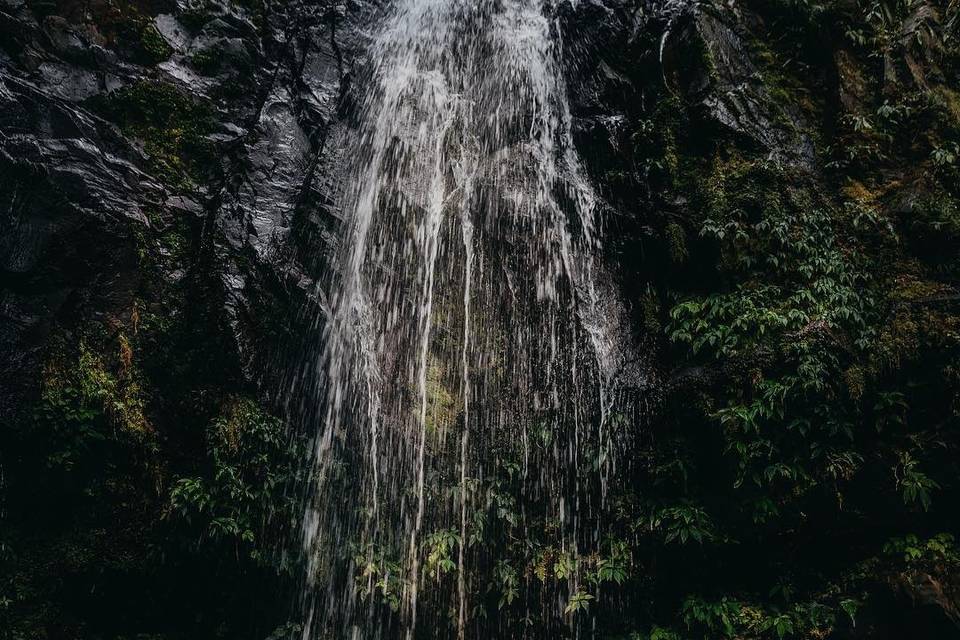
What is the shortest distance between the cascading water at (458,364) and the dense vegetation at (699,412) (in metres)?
0.19

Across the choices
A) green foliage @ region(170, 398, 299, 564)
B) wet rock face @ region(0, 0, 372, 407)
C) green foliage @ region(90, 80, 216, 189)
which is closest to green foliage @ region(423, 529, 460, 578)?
green foliage @ region(170, 398, 299, 564)

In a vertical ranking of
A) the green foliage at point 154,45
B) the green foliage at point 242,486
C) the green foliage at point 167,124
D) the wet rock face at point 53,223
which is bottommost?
the green foliage at point 242,486

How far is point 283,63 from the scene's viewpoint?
7.61 metres

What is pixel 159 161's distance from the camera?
6406 millimetres

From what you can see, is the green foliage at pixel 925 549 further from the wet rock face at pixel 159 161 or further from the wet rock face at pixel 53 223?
the wet rock face at pixel 53 223

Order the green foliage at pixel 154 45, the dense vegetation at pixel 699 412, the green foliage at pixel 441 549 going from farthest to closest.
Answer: the green foliage at pixel 154 45 → the green foliage at pixel 441 549 → the dense vegetation at pixel 699 412

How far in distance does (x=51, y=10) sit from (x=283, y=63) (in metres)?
2.67

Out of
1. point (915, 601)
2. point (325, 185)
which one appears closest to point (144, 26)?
point (325, 185)

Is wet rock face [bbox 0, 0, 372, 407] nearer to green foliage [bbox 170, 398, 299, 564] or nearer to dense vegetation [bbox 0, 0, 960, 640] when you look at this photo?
dense vegetation [bbox 0, 0, 960, 640]

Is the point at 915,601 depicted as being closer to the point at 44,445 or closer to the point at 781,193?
the point at 781,193

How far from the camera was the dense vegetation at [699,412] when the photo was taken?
4984 millimetres

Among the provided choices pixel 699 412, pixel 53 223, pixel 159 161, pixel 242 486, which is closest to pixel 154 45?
pixel 159 161

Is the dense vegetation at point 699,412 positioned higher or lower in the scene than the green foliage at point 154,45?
lower

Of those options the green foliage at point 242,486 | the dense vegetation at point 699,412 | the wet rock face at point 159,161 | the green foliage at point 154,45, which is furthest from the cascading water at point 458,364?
the green foliage at point 154,45
